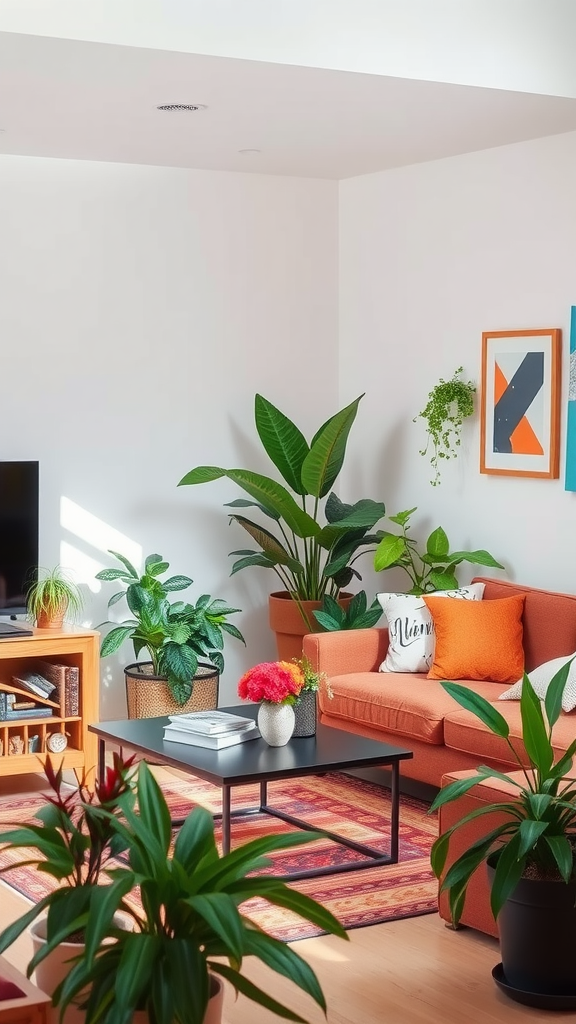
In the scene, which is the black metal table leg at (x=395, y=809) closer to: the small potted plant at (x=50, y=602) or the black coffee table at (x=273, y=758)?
the black coffee table at (x=273, y=758)

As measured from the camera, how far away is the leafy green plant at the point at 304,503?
19.1 feet

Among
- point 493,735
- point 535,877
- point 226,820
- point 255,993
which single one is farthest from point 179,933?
point 493,735

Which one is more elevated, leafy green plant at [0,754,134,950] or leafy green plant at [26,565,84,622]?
leafy green plant at [26,565,84,622]

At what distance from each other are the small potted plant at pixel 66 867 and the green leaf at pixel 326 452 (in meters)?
3.24

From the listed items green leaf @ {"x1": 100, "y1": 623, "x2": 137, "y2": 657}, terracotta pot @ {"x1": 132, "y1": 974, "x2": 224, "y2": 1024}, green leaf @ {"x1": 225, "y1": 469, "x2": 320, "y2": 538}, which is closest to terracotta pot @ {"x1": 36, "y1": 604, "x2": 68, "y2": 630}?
green leaf @ {"x1": 100, "y1": 623, "x2": 137, "y2": 657}

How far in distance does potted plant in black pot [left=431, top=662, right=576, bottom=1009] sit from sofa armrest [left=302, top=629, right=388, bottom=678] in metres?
2.02

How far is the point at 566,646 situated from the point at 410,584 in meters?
1.40

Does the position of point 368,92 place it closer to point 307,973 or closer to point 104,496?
point 104,496

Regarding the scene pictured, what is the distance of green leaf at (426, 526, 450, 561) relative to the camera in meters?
5.68

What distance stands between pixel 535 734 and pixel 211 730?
54.7 inches

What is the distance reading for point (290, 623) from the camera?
6.01 meters

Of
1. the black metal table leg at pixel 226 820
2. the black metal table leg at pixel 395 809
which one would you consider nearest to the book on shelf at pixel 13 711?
the black metal table leg at pixel 226 820

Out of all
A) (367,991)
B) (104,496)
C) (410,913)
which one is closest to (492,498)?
(104,496)

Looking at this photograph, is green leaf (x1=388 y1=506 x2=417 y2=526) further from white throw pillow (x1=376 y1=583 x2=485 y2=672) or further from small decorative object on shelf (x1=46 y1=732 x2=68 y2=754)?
small decorative object on shelf (x1=46 y1=732 x2=68 y2=754)
